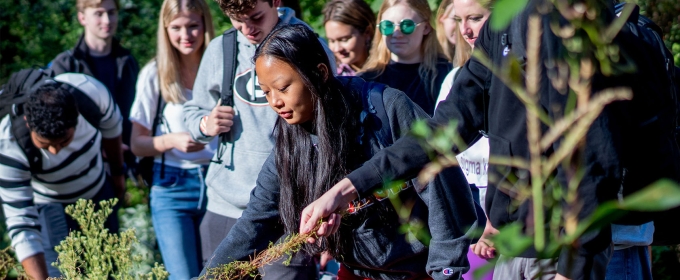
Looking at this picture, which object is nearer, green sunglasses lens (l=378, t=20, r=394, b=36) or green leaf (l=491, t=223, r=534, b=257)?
green leaf (l=491, t=223, r=534, b=257)

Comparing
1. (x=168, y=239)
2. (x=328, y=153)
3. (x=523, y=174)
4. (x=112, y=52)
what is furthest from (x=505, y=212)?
(x=112, y=52)

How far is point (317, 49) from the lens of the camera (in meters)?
2.95

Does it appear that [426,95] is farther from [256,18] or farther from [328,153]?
[328,153]

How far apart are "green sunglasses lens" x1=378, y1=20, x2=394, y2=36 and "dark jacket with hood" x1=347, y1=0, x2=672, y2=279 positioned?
218cm

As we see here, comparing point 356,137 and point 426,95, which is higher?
point 356,137

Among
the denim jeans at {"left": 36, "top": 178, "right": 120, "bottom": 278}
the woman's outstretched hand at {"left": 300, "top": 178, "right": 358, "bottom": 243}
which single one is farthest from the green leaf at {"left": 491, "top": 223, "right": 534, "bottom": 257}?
the denim jeans at {"left": 36, "top": 178, "right": 120, "bottom": 278}

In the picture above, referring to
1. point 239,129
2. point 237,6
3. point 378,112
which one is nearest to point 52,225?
point 239,129

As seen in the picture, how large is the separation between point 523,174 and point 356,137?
118cm

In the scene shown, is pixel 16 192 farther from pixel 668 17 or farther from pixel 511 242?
pixel 511 242

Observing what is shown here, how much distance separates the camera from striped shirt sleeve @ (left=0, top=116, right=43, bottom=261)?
461cm

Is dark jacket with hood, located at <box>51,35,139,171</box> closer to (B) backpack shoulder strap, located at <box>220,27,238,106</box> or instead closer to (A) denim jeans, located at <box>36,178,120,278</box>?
(A) denim jeans, located at <box>36,178,120,278</box>

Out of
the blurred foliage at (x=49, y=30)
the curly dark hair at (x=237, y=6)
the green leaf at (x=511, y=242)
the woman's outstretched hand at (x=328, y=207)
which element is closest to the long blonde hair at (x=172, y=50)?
the curly dark hair at (x=237, y=6)

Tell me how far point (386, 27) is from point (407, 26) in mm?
106

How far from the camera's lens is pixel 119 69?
6262 millimetres
